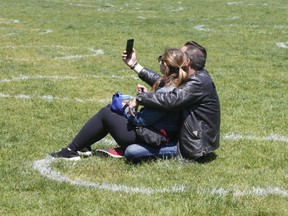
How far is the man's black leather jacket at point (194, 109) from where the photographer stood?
308 inches

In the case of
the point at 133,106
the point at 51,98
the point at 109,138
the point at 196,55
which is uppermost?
the point at 196,55

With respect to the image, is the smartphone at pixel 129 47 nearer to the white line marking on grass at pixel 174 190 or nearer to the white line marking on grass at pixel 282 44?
the white line marking on grass at pixel 174 190

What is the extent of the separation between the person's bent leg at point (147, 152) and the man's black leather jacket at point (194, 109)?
5.3 inches

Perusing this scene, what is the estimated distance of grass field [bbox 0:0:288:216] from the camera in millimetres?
6656

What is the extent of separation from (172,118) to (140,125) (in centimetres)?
49

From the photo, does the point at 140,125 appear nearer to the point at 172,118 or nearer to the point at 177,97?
the point at 172,118

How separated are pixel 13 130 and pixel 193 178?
3.71 metres

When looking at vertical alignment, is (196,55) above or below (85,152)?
above

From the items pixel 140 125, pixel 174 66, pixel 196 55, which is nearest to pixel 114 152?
pixel 140 125

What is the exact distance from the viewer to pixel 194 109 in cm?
807

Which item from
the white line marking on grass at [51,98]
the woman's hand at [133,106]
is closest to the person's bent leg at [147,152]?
the woman's hand at [133,106]

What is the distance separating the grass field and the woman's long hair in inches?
44.0

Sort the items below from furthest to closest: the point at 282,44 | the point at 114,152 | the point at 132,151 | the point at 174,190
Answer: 1. the point at 282,44
2. the point at 114,152
3. the point at 132,151
4. the point at 174,190

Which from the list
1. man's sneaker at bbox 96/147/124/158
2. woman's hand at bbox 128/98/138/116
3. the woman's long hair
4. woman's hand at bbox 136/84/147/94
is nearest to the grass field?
man's sneaker at bbox 96/147/124/158
